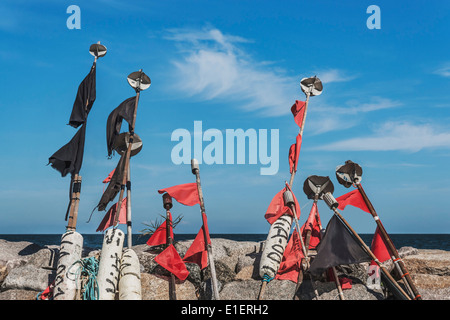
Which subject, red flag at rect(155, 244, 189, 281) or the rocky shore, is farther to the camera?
red flag at rect(155, 244, 189, 281)

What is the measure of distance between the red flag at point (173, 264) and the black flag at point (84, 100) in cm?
383

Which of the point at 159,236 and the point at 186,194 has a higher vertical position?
the point at 186,194

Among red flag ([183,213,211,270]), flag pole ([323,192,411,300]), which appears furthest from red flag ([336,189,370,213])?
red flag ([183,213,211,270])

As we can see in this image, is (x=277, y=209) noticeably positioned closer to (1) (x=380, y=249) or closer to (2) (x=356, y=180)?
(2) (x=356, y=180)

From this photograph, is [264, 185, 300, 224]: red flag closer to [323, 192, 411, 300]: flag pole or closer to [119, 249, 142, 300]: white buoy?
[323, 192, 411, 300]: flag pole

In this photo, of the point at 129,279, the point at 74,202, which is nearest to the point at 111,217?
the point at 74,202

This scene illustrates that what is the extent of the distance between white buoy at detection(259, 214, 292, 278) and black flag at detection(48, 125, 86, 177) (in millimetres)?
4585

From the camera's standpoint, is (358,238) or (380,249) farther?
(380,249)

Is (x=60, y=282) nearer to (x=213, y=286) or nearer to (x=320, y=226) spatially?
(x=213, y=286)

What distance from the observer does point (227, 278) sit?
9.93 meters

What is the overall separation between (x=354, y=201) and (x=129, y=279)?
4949 mm

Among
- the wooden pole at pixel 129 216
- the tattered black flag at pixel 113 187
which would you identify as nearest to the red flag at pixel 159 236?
the wooden pole at pixel 129 216

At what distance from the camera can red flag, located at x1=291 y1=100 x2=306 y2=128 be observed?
1142 cm

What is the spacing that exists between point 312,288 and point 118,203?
4472 mm
